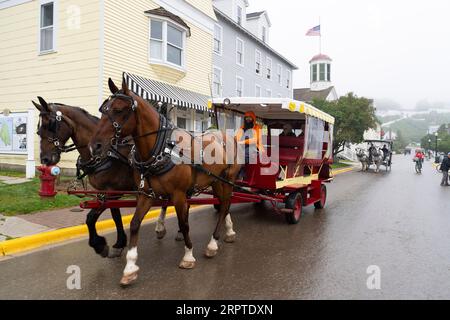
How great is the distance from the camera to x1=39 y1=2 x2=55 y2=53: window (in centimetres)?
1353

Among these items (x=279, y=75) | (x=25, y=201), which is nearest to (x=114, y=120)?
(x=25, y=201)

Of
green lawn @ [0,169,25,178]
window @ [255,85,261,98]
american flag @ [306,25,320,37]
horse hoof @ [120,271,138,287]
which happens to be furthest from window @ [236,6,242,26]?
horse hoof @ [120,271,138,287]

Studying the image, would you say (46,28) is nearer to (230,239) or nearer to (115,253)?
(115,253)

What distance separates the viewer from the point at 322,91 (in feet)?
154

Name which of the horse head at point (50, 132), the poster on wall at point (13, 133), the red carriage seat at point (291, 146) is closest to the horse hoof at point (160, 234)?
the horse head at point (50, 132)

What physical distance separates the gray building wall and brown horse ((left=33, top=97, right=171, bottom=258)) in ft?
50.8

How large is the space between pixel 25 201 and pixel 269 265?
232 inches

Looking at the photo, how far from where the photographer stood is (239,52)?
79.5 ft

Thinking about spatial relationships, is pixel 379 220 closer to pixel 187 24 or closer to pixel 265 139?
pixel 265 139

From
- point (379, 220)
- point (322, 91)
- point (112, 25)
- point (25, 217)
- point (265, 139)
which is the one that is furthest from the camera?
point (322, 91)

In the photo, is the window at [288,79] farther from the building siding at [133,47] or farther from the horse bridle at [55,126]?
the horse bridle at [55,126]

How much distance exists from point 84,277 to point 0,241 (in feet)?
6.26

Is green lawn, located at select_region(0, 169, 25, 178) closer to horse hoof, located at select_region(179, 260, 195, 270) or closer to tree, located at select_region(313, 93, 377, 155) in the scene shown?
horse hoof, located at select_region(179, 260, 195, 270)
